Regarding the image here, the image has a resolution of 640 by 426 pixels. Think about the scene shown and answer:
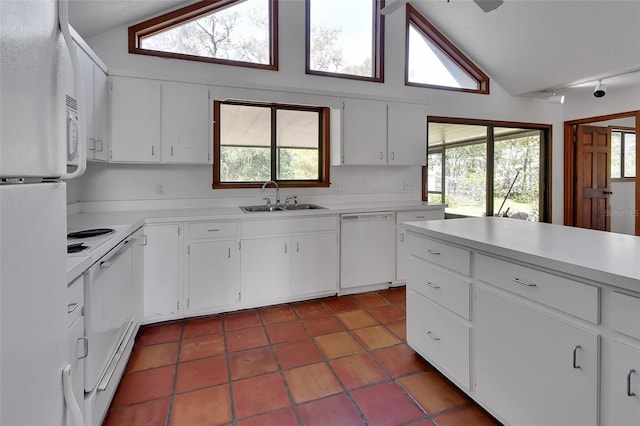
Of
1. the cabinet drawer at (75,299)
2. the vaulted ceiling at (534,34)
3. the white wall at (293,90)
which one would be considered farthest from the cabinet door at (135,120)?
the cabinet drawer at (75,299)

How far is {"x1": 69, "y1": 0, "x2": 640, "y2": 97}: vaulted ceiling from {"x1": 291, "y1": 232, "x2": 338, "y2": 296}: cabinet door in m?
2.60

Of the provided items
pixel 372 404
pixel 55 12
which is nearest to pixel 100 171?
pixel 55 12

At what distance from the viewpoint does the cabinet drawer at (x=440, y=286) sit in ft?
6.16

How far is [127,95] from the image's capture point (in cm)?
297

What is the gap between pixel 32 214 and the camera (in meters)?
0.63

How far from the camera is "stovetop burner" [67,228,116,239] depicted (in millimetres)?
1935

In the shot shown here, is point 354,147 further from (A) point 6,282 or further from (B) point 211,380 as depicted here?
(A) point 6,282

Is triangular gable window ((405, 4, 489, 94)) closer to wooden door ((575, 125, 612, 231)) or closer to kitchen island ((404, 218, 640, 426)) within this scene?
wooden door ((575, 125, 612, 231))

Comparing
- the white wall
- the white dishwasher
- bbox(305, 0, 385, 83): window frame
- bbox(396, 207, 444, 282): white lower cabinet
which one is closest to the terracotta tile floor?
the white dishwasher

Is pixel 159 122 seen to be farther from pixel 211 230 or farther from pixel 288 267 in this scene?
pixel 288 267

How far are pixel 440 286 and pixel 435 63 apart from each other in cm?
378

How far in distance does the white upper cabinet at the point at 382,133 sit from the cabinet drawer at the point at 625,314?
2903 millimetres

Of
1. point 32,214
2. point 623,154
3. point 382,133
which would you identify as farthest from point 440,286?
point 623,154

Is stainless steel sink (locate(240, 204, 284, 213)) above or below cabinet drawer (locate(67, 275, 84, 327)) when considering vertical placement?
above
